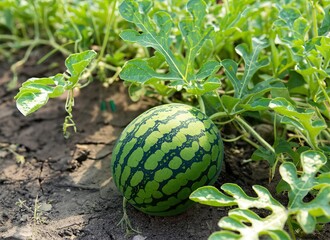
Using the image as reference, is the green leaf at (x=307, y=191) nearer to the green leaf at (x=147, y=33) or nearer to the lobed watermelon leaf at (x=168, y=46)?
the lobed watermelon leaf at (x=168, y=46)

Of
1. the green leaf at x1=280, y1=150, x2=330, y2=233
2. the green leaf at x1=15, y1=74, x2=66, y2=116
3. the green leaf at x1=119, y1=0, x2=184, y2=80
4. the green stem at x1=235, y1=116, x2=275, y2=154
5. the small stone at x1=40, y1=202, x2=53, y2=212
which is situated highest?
the green leaf at x1=119, y1=0, x2=184, y2=80

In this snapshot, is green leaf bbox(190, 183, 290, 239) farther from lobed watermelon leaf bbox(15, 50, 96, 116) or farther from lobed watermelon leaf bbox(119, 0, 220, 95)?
lobed watermelon leaf bbox(15, 50, 96, 116)

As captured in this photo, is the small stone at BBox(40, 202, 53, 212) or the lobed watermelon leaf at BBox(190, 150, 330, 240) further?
the small stone at BBox(40, 202, 53, 212)

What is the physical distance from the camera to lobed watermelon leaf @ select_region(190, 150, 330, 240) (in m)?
1.88

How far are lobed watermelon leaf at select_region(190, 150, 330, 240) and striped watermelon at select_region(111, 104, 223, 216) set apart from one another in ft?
0.62

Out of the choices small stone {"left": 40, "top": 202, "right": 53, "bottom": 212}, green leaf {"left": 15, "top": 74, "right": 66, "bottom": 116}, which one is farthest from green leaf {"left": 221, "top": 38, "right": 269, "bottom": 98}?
small stone {"left": 40, "top": 202, "right": 53, "bottom": 212}

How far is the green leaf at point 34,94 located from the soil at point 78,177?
576 millimetres

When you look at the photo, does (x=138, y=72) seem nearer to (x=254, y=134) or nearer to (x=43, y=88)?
(x=43, y=88)

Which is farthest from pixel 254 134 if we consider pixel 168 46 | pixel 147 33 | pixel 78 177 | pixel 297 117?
pixel 78 177

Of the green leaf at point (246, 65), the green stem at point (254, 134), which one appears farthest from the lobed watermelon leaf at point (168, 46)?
the green stem at point (254, 134)

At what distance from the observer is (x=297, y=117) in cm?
214

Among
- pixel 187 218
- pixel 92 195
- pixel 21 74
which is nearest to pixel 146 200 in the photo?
pixel 187 218

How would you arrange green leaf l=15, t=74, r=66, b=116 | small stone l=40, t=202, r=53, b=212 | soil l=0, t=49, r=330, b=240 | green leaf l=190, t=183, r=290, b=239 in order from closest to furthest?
green leaf l=190, t=183, r=290, b=239
green leaf l=15, t=74, r=66, b=116
soil l=0, t=49, r=330, b=240
small stone l=40, t=202, r=53, b=212

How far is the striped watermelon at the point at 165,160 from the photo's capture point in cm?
221
